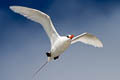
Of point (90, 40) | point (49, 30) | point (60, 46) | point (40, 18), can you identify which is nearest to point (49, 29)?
point (49, 30)

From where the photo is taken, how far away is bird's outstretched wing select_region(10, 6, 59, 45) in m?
16.7

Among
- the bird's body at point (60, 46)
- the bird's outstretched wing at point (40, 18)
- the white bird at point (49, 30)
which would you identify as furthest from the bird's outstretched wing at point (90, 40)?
the bird's body at point (60, 46)

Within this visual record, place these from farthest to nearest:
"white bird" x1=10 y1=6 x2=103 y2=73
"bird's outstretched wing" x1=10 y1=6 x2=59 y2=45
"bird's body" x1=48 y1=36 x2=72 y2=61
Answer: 1. "bird's outstretched wing" x1=10 y1=6 x2=59 y2=45
2. "white bird" x1=10 y1=6 x2=103 y2=73
3. "bird's body" x1=48 y1=36 x2=72 y2=61

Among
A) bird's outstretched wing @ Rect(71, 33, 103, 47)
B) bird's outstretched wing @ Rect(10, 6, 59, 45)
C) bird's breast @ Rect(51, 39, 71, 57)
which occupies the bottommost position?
bird's outstretched wing @ Rect(71, 33, 103, 47)

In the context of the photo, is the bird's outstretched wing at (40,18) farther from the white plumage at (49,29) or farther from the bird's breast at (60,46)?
the bird's breast at (60,46)

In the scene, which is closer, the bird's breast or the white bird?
the bird's breast

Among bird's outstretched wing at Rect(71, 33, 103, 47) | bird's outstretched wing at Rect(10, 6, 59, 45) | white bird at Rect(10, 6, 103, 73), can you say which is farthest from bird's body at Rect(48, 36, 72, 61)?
bird's outstretched wing at Rect(71, 33, 103, 47)

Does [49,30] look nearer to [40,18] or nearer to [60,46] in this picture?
[40,18]

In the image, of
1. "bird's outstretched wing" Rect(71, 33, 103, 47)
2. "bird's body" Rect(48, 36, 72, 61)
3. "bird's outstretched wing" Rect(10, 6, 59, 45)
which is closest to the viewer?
"bird's body" Rect(48, 36, 72, 61)

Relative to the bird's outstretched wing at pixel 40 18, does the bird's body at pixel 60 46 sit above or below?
below

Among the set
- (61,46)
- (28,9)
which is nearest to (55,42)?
(61,46)

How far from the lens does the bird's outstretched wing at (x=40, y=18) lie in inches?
657

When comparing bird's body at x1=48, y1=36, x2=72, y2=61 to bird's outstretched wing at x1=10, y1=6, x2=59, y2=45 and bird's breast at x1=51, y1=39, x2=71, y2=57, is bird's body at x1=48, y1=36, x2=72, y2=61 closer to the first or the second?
bird's breast at x1=51, y1=39, x2=71, y2=57

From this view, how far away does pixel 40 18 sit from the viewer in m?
17.0
